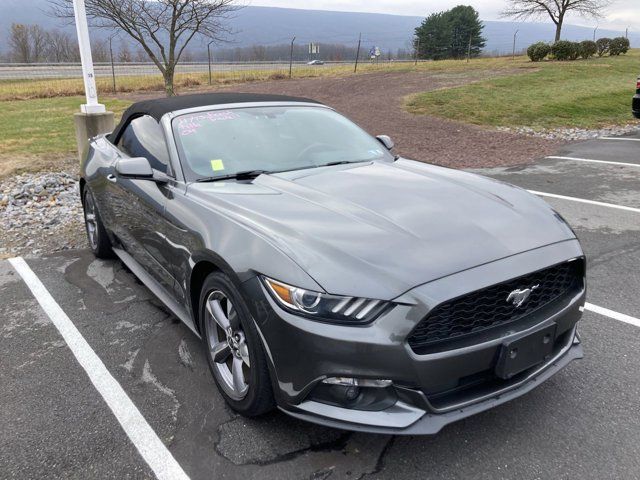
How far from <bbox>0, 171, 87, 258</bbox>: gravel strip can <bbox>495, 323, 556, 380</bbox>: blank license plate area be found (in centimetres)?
454

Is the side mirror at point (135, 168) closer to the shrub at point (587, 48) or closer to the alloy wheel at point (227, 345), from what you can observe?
the alloy wheel at point (227, 345)

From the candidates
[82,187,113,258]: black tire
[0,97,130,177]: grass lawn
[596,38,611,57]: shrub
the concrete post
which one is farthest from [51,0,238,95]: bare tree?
[596,38,611,57]: shrub

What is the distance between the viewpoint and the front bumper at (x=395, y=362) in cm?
198

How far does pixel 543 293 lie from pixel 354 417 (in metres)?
1.08

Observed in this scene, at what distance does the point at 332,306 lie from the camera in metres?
2.04

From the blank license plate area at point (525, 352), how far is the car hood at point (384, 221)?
0.36m

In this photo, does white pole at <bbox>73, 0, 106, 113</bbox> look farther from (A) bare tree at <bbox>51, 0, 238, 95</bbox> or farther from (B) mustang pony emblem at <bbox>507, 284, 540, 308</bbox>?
(B) mustang pony emblem at <bbox>507, 284, 540, 308</bbox>

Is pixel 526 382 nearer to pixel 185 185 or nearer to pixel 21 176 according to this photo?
pixel 185 185

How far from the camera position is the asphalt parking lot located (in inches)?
88.4

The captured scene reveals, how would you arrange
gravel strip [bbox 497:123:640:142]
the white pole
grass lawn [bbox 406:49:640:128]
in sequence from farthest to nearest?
grass lawn [bbox 406:49:640:128], gravel strip [bbox 497:123:640:142], the white pole

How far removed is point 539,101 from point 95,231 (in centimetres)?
1334

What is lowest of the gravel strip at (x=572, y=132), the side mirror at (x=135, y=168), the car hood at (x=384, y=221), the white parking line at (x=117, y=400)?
the white parking line at (x=117, y=400)

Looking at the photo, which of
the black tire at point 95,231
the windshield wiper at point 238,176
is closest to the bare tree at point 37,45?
the black tire at point 95,231

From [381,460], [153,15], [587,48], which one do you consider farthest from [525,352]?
[587,48]
